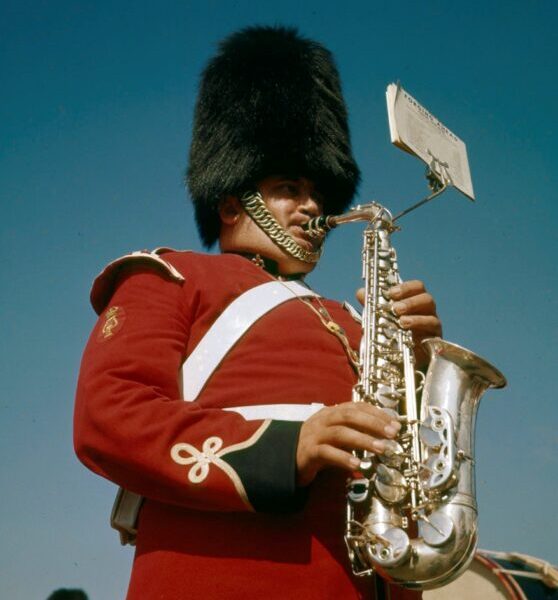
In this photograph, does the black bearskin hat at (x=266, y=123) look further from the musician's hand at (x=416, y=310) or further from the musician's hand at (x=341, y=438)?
the musician's hand at (x=341, y=438)

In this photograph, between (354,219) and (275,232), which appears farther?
(354,219)

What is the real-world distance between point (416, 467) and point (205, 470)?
2.55ft

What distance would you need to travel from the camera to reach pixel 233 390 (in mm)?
3006

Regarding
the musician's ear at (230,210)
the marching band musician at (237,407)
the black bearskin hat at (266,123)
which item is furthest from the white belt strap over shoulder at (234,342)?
the black bearskin hat at (266,123)

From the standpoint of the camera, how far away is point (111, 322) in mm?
3029

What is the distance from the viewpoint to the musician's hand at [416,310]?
342 cm

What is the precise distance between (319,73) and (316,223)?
4.89ft

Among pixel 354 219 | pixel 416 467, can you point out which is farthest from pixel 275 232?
pixel 416 467

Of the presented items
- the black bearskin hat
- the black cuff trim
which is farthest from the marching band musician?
the black bearskin hat

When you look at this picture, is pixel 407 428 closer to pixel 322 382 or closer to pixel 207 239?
pixel 322 382

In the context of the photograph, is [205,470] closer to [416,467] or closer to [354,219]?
[416,467]

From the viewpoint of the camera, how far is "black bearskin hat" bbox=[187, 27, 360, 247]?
4.30 m

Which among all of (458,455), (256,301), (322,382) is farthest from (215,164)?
(458,455)

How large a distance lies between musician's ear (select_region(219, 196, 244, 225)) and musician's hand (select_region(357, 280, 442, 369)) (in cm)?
97
